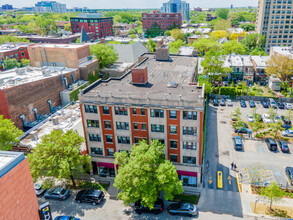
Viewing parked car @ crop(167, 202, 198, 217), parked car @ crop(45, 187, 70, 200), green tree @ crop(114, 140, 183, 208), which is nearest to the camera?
green tree @ crop(114, 140, 183, 208)

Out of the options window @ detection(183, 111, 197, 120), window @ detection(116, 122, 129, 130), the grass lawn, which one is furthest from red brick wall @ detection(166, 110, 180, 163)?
the grass lawn

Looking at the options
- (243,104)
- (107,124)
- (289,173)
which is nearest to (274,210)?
(289,173)

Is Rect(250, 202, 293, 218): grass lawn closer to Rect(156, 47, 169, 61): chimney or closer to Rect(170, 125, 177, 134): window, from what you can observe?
Rect(170, 125, 177, 134): window

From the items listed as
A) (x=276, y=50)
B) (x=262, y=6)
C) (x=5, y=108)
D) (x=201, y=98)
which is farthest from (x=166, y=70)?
(x=262, y=6)

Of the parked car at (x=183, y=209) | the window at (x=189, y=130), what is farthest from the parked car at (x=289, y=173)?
the window at (x=189, y=130)

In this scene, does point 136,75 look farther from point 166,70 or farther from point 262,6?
point 262,6
